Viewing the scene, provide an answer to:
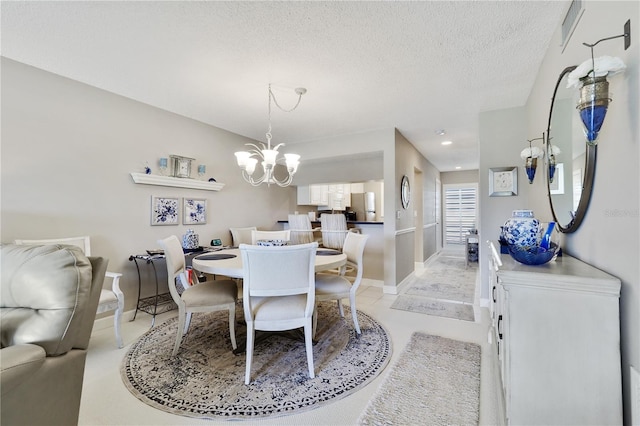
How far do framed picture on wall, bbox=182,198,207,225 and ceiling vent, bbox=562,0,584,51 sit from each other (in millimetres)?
3944

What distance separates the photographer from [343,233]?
438 cm

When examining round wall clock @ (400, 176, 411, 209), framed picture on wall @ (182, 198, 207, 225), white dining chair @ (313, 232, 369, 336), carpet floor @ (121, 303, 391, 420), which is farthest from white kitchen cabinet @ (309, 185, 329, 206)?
carpet floor @ (121, 303, 391, 420)

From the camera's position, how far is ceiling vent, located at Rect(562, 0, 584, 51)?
153 centimetres

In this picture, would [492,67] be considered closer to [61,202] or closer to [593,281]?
[593,281]

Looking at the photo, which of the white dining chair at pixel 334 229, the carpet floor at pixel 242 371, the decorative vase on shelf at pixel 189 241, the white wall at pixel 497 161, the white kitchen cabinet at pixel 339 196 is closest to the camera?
the carpet floor at pixel 242 371

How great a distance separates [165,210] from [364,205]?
5105 millimetres

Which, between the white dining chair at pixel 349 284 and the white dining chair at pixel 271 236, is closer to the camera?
the white dining chair at pixel 349 284

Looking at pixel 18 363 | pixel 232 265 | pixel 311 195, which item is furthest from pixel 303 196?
pixel 18 363

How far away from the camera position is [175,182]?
349 centimetres

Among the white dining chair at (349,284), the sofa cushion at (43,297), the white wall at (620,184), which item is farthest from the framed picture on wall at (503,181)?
the sofa cushion at (43,297)

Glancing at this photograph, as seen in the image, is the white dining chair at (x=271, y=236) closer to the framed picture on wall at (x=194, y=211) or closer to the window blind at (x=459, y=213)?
the framed picture on wall at (x=194, y=211)

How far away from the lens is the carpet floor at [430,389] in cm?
158

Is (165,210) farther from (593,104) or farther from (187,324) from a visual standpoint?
(593,104)

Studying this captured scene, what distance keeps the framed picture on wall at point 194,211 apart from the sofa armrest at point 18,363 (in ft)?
9.45
